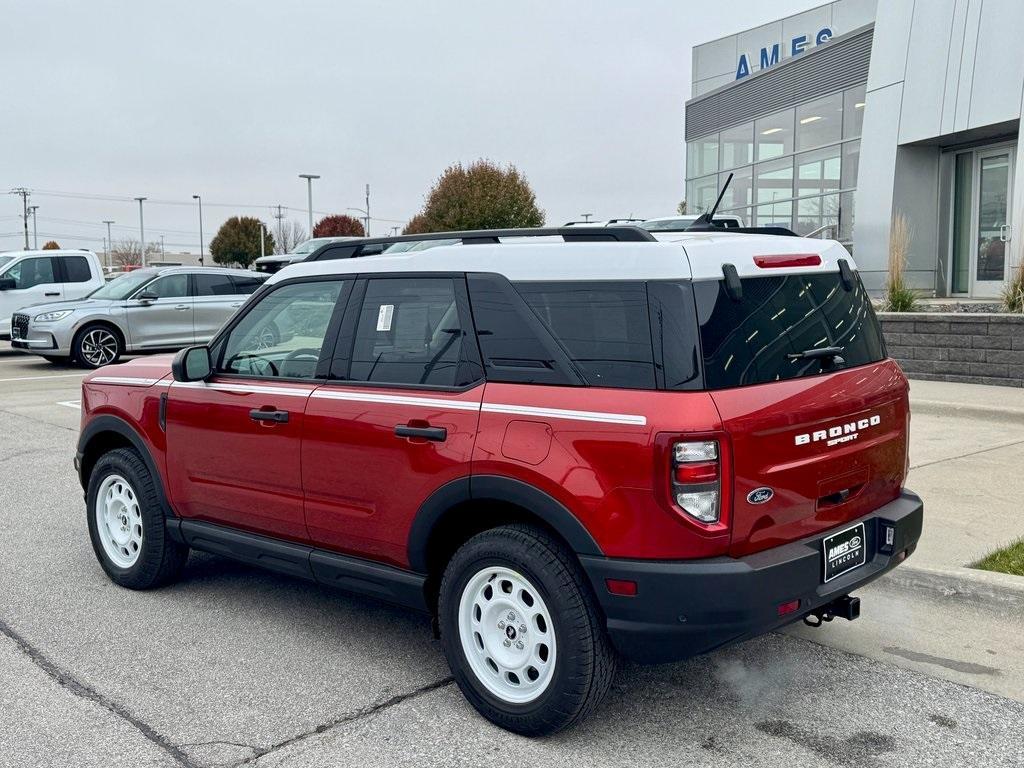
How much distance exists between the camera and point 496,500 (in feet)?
11.6

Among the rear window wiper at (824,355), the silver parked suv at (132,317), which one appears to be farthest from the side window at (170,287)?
the rear window wiper at (824,355)

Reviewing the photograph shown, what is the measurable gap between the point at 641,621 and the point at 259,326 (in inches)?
97.5

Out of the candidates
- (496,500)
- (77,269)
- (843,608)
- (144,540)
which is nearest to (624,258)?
(496,500)

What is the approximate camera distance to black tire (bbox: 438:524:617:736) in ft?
10.9

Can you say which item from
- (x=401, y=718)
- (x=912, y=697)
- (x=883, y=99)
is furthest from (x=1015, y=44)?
(x=401, y=718)

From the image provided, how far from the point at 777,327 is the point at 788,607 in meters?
0.99

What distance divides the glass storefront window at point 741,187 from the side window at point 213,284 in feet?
48.2

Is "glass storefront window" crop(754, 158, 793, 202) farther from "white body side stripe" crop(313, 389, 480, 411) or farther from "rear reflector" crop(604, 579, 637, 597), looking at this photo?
"rear reflector" crop(604, 579, 637, 597)

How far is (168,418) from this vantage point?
4906 millimetres

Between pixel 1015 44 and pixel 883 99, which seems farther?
pixel 883 99

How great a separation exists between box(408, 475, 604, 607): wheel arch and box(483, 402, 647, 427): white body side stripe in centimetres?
24

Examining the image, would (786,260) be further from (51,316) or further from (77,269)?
(77,269)

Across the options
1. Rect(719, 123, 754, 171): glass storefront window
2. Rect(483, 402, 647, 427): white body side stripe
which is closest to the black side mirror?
Rect(483, 402, 647, 427): white body side stripe

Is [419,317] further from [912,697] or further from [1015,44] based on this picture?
[1015,44]
